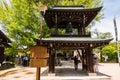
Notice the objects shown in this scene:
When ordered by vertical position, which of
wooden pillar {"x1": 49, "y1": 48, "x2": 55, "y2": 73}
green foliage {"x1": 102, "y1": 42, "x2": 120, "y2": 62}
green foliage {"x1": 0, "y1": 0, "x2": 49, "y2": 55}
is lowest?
wooden pillar {"x1": 49, "y1": 48, "x2": 55, "y2": 73}

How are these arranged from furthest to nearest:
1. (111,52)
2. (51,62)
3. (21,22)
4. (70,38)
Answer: (111,52) < (21,22) < (70,38) < (51,62)

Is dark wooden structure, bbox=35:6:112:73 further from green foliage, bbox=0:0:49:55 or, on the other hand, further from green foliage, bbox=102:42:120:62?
green foliage, bbox=102:42:120:62

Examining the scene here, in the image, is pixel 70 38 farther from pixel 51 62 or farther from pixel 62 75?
pixel 62 75

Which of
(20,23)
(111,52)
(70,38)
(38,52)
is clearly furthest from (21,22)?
(111,52)

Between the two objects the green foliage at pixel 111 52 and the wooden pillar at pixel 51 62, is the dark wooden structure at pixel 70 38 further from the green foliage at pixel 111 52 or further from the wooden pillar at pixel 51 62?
the green foliage at pixel 111 52

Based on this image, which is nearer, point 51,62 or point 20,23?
point 51,62

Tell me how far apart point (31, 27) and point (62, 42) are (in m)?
14.1

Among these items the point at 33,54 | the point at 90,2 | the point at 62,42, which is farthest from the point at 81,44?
the point at 90,2

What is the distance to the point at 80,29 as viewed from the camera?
1975 cm

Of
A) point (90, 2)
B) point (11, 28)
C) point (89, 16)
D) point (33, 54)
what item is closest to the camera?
point (33, 54)

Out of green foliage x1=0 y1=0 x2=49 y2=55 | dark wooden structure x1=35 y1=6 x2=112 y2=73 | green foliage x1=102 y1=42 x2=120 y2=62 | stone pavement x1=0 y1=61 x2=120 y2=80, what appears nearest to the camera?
stone pavement x1=0 y1=61 x2=120 y2=80

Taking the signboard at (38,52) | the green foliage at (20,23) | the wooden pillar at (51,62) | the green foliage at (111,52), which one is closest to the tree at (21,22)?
the green foliage at (20,23)

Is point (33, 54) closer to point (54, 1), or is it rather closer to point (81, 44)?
point (81, 44)

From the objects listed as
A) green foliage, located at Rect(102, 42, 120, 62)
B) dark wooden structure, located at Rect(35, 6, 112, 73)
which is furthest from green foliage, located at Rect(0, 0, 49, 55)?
green foliage, located at Rect(102, 42, 120, 62)
